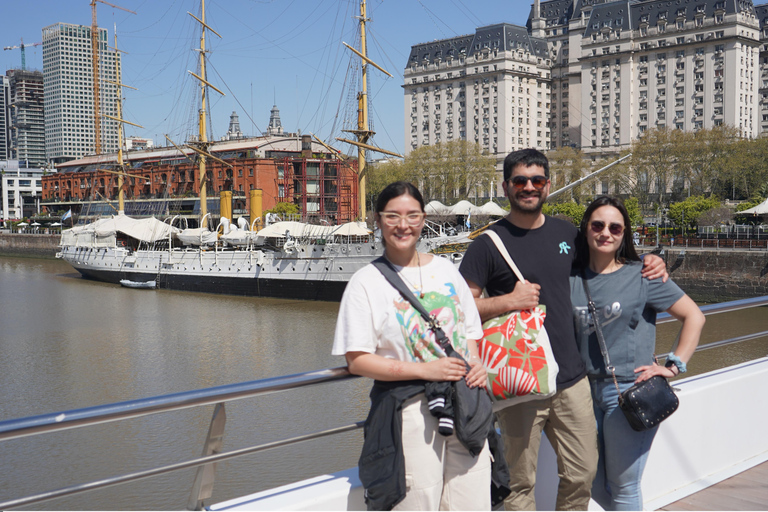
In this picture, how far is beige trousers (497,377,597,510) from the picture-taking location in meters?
2.95

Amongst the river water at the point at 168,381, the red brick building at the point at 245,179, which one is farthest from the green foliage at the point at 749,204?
the red brick building at the point at 245,179

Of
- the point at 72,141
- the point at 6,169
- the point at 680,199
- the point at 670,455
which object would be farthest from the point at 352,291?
the point at 72,141

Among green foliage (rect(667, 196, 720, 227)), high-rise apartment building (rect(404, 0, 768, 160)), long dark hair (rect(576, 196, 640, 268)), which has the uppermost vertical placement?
high-rise apartment building (rect(404, 0, 768, 160))

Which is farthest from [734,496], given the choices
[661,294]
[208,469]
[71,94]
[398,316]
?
[71,94]

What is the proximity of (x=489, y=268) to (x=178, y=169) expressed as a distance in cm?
7507

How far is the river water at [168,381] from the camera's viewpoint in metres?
9.17

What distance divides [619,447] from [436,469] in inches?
39.8

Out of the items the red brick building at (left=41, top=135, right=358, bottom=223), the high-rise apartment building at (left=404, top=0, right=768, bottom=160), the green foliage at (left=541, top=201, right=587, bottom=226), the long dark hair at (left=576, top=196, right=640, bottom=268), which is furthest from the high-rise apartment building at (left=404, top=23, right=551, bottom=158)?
the long dark hair at (left=576, top=196, right=640, bottom=268)

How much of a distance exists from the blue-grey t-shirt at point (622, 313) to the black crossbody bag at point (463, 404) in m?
0.76

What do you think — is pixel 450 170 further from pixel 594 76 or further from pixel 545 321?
pixel 545 321

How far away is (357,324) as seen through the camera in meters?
2.44

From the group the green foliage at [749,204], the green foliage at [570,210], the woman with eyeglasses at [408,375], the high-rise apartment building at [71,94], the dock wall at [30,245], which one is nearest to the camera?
the woman with eyeglasses at [408,375]

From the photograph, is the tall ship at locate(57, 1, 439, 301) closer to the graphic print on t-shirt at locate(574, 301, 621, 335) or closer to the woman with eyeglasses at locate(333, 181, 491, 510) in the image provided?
the graphic print on t-shirt at locate(574, 301, 621, 335)

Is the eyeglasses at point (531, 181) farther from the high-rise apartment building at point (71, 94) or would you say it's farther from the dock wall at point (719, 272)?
the high-rise apartment building at point (71, 94)
